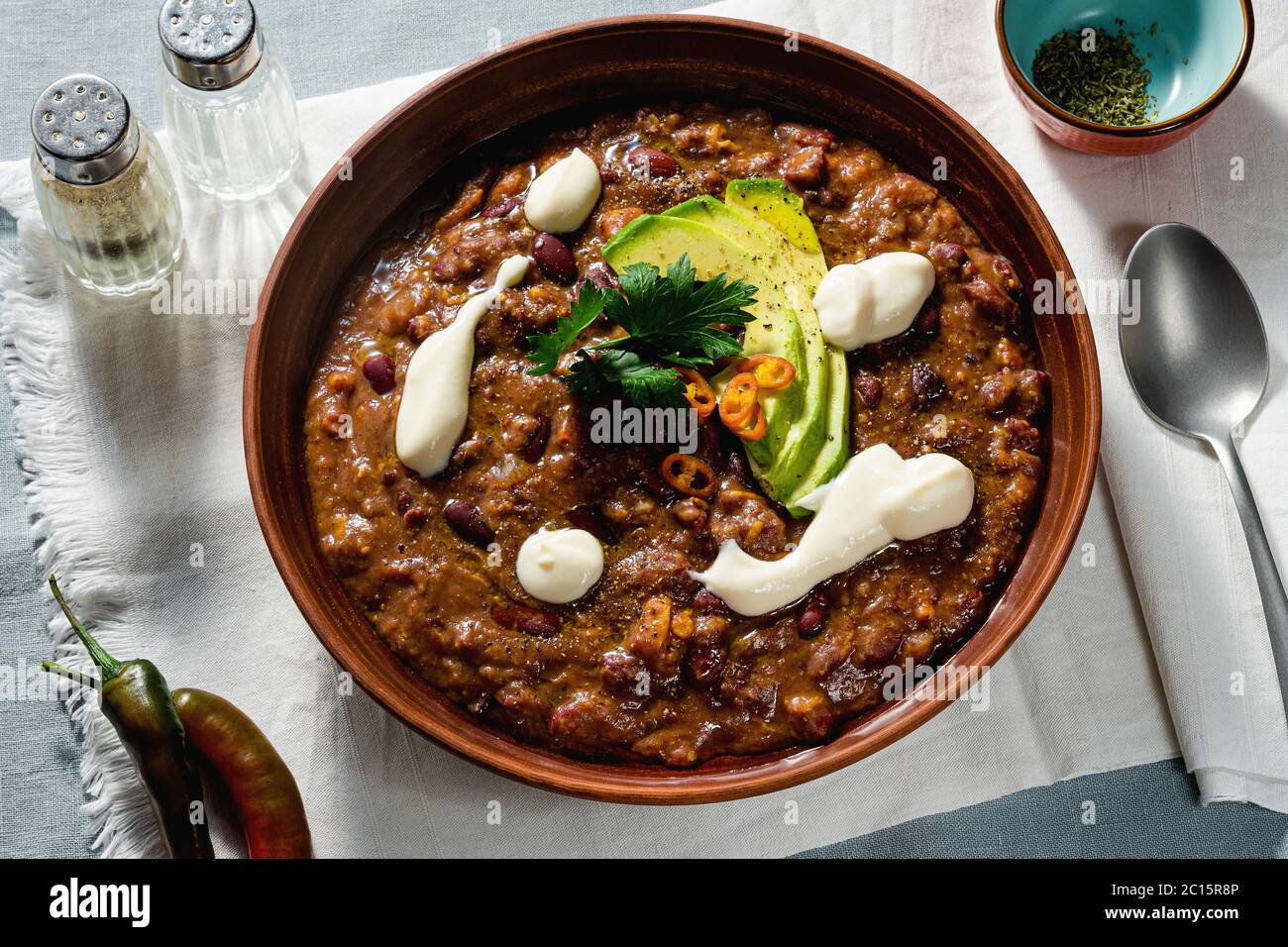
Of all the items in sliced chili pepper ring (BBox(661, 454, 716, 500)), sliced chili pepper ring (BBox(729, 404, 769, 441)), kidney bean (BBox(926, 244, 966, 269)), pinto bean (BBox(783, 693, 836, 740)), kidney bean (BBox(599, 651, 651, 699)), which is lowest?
pinto bean (BBox(783, 693, 836, 740))

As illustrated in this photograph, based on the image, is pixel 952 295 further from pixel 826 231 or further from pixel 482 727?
pixel 482 727

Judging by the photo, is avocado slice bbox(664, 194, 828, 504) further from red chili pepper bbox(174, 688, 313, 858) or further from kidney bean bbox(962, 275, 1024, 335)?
red chili pepper bbox(174, 688, 313, 858)

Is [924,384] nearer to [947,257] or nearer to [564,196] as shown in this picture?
[947,257]

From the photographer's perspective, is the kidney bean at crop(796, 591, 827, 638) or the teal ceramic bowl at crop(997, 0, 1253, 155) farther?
the teal ceramic bowl at crop(997, 0, 1253, 155)

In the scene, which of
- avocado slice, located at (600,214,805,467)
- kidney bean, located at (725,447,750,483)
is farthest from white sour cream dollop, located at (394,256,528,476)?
kidney bean, located at (725,447,750,483)

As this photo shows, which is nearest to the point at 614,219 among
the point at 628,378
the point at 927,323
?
the point at 628,378
